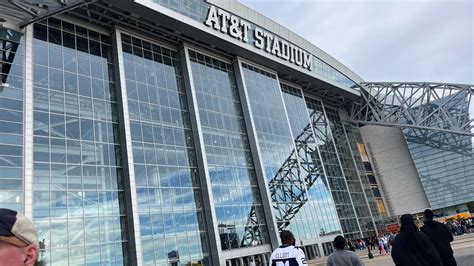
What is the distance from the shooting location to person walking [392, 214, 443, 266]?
4965mm

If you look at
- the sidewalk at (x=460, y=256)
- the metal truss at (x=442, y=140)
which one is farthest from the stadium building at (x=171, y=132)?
the sidewalk at (x=460, y=256)

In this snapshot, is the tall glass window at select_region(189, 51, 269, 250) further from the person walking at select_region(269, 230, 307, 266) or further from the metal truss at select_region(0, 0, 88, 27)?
the person walking at select_region(269, 230, 307, 266)

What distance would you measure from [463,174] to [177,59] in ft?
141

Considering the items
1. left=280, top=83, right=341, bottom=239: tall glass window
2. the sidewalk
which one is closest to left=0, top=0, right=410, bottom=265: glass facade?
left=280, top=83, right=341, bottom=239: tall glass window

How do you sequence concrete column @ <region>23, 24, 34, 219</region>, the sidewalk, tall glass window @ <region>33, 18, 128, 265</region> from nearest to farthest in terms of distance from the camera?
1. the sidewalk
2. concrete column @ <region>23, 24, 34, 219</region>
3. tall glass window @ <region>33, 18, 128, 265</region>

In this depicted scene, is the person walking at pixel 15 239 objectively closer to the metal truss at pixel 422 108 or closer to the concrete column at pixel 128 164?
the concrete column at pixel 128 164

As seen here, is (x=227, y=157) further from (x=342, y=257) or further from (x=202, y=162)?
(x=342, y=257)

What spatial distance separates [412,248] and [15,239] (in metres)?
4.95

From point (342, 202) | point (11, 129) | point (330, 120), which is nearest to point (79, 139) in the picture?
point (11, 129)

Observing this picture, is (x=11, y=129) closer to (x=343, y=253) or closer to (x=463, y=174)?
(x=343, y=253)

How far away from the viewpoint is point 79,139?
23.9 m

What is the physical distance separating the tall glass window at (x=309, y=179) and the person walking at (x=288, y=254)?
98.6 ft

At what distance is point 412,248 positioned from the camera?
200 inches

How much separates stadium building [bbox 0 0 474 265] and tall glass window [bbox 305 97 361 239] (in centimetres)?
27
